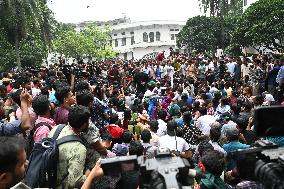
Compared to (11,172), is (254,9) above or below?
above

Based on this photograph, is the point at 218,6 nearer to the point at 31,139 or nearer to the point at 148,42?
the point at 31,139

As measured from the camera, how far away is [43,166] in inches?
110

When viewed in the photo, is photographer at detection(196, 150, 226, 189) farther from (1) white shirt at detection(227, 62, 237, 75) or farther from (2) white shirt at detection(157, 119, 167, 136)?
(1) white shirt at detection(227, 62, 237, 75)

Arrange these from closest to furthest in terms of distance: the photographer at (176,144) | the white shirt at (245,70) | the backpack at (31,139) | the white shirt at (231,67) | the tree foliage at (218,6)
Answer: the backpack at (31,139)
the photographer at (176,144)
the white shirt at (245,70)
the white shirt at (231,67)
the tree foliage at (218,6)

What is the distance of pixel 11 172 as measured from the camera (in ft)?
7.27

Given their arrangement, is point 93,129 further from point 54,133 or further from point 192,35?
point 192,35

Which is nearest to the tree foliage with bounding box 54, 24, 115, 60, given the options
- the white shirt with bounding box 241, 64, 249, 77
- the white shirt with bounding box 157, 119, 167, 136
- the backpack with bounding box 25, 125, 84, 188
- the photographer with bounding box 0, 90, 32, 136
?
the white shirt with bounding box 241, 64, 249, 77

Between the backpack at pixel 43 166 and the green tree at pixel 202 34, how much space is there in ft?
105

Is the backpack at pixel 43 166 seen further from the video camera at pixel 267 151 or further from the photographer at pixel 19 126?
the video camera at pixel 267 151

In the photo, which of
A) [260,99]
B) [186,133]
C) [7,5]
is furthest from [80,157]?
[7,5]

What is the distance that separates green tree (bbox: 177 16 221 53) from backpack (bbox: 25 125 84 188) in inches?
1262

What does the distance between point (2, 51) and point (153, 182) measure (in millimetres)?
22347

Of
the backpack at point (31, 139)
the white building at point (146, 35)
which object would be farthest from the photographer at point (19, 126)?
the white building at point (146, 35)

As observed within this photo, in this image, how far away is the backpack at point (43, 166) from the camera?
278 cm
